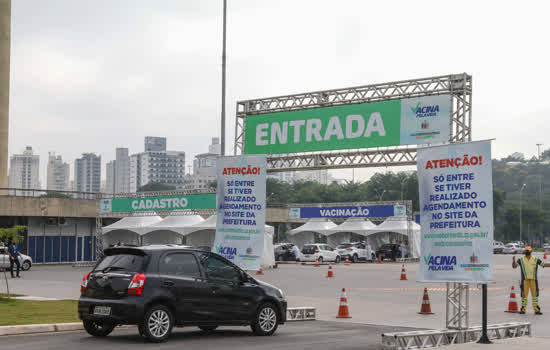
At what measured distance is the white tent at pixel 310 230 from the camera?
61219 millimetres

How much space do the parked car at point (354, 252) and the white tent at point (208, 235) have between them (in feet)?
42.1

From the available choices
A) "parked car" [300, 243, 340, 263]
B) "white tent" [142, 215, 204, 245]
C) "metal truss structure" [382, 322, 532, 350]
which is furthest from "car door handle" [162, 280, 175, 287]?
"parked car" [300, 243, 340, 263]

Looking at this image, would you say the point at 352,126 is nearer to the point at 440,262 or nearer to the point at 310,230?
the point at 440,262

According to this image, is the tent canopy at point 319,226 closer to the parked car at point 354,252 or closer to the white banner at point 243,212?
the parked car at point 354,252

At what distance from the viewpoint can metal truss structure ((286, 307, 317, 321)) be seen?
632 inches

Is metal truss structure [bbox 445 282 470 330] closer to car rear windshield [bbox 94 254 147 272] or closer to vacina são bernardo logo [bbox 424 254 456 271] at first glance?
vacina são bernardo logo [bbox 424 254 456 271]

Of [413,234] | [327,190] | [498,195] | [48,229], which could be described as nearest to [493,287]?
[413,234]

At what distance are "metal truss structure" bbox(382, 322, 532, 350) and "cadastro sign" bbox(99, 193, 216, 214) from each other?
28887 millimetres

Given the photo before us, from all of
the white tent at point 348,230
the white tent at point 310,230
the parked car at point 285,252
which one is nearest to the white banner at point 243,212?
the parked car at point 285,252

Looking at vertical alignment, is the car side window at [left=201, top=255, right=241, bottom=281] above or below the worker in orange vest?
above

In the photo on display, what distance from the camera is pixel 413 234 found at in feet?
181

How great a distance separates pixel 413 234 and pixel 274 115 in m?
35.0

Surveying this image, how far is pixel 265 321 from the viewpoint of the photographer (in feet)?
43.1

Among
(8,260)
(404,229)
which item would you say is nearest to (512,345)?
(8,260)
